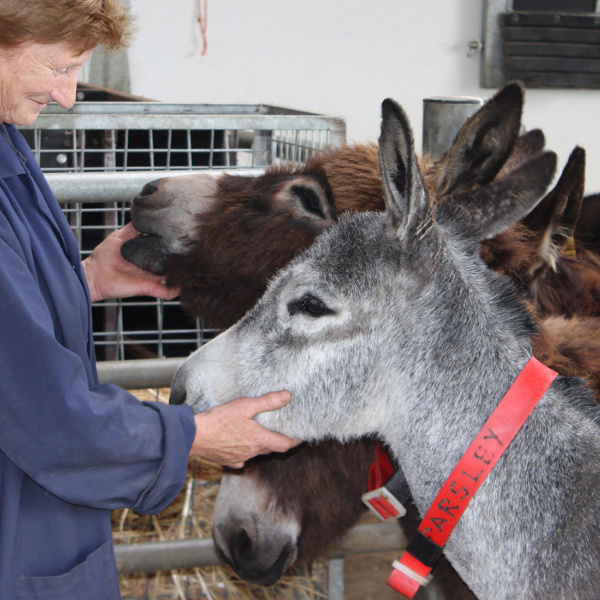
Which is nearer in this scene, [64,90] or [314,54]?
[64,90]

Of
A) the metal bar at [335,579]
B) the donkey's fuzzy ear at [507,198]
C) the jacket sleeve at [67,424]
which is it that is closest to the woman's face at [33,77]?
the jacket sleeve at [67,424]

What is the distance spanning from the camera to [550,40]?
6559mm

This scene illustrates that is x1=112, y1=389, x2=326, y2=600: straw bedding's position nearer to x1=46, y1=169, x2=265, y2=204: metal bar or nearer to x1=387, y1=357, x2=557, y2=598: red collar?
x1=46, y1=169, x2=265, y2=204: metal bar

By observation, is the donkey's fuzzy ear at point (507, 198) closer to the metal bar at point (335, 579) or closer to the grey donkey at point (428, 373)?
the grey donkey at point (428, 373)

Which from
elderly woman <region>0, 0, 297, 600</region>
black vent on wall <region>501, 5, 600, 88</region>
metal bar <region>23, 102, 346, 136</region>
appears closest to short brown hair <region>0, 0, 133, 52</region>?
elderly woman <region>0, 0, 297, 600</region>

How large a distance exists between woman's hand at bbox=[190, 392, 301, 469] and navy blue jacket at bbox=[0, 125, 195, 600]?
0.22ft

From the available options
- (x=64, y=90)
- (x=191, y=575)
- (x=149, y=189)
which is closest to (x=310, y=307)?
(x=64, y=90)

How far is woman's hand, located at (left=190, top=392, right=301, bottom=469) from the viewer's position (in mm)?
1669

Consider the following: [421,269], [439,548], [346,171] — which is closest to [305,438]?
[439,548]

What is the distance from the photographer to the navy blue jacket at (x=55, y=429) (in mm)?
1377

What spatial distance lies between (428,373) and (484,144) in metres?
0.65

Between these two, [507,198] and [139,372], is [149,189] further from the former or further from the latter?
[507,198]

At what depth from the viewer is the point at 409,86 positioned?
6582 mm

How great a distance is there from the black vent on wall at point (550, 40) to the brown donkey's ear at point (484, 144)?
5.10 metres
